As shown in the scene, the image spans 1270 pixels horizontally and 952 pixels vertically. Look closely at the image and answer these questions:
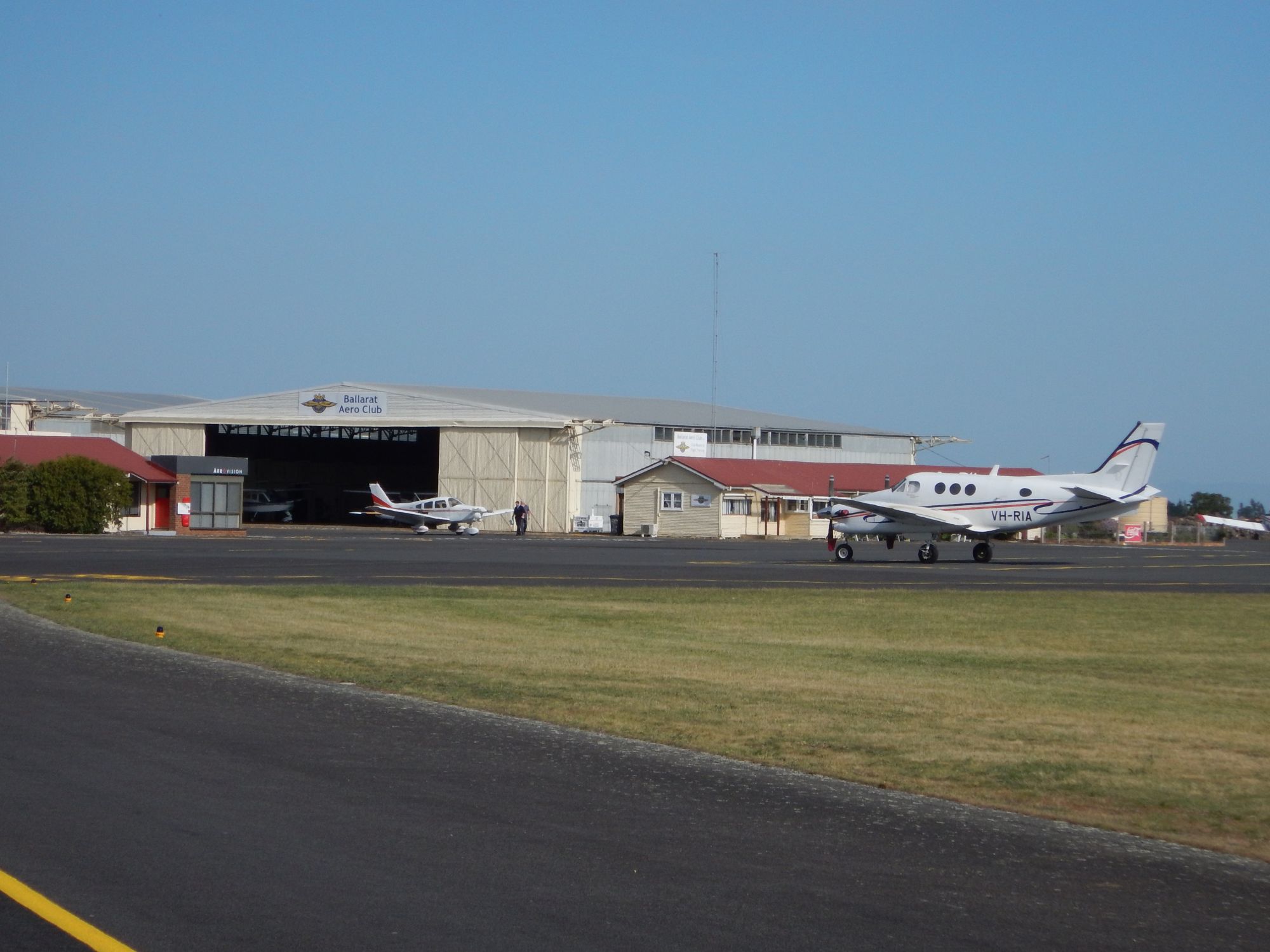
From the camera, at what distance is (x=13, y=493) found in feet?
205

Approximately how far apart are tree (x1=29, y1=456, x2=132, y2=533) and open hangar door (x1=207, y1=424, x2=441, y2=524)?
93.1ft

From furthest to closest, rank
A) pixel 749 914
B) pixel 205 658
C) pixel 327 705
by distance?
pixel 205 658, pixel 327 705, pixel 749 914

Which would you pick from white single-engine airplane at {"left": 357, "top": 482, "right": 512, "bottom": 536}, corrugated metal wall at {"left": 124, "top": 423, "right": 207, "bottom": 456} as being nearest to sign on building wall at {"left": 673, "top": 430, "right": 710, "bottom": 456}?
white single-engine airplane at {"left": 357, "top": 482, "right": 512, "bottom": 536}

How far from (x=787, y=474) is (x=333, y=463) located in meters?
35.0

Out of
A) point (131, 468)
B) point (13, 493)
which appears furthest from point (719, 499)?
point (13, 493)

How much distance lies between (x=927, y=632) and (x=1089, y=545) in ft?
184

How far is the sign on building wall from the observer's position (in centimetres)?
8400

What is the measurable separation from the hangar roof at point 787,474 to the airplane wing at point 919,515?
26682 mm

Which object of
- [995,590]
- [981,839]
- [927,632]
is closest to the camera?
[981,839]

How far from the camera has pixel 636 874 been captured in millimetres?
6957

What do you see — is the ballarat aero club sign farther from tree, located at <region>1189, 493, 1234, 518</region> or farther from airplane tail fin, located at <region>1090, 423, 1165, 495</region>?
tree, located at <region>1189, 493, 1234, 518</region>

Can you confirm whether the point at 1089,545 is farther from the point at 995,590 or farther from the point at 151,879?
the point at 151,879

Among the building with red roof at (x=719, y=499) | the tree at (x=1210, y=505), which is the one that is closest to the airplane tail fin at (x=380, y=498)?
the building with red roof at (x=719, y=499)

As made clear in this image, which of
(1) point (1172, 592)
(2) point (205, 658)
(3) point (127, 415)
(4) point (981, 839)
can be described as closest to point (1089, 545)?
(1) point (1172, 592)
